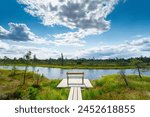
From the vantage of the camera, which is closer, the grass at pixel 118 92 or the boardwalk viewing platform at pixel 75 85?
the boardwalk viewing platform at pixel 75 85

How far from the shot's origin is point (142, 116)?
9703mm

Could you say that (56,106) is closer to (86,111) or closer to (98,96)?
(86,111)

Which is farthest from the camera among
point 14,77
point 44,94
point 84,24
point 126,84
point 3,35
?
point 84,24

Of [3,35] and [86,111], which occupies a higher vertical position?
[3,35]

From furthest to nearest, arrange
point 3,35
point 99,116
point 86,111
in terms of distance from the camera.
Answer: point 3,35 < point 86,111 < point 99,116

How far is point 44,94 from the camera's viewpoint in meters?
13.7

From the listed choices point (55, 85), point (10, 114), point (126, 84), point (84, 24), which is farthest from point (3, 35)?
point (10, 114)

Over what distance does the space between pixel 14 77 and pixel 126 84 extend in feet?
46.1

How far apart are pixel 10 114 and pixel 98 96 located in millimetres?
5294

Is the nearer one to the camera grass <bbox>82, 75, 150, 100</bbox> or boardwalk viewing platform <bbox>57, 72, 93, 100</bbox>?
boardwalk viewing platform <bbox>57, 72, 93, 100</bbox>

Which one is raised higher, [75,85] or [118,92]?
[75,85]

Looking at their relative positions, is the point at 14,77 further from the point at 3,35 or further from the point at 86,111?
the point at 86,111

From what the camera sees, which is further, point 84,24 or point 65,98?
point 84,24

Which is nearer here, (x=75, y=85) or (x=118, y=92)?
(x=118, y=92)
